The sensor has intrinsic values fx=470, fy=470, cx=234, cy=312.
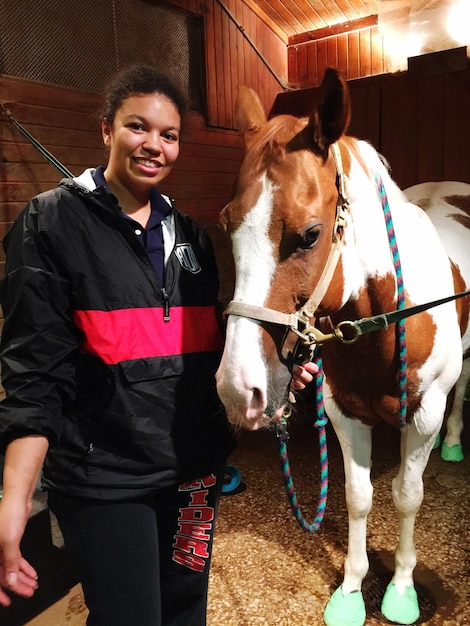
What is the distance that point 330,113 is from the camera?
1.02 metres

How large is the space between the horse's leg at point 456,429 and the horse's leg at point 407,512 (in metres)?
1.14

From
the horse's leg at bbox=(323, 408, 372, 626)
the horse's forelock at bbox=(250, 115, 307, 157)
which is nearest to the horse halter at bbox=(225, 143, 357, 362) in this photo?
the horse's forelock at bbox=(250, 115, 307, 157)

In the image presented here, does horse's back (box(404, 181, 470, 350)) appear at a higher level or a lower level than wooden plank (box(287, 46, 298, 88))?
lower

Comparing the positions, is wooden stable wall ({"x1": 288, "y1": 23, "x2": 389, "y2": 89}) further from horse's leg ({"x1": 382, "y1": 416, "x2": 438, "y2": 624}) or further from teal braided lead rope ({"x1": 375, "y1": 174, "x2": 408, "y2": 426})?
horse's leg ({"x1": 382, "y1": 416, "x2": 438, "y2": 624})

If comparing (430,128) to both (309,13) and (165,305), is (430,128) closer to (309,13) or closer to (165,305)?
(309,13)

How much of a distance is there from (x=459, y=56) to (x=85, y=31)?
2.52 metres

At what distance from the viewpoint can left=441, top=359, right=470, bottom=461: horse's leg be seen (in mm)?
2662

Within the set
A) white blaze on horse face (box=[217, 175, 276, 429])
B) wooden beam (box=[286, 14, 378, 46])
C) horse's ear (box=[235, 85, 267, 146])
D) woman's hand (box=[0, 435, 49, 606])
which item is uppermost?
wooden beam (box=[286, 14, 378, 46])

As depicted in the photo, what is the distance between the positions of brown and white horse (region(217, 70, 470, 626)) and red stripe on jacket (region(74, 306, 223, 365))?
0.09 meters

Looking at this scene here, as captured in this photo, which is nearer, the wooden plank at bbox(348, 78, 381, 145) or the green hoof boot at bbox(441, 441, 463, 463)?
the green hoof boot at bbox(441, 441, 463, 463)

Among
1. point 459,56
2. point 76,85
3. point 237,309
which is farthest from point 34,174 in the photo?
point 459,56

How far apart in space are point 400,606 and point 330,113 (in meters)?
1.60

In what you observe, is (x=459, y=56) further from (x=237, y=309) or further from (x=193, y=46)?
(x=237, y=309)

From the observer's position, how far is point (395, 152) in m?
3.74
